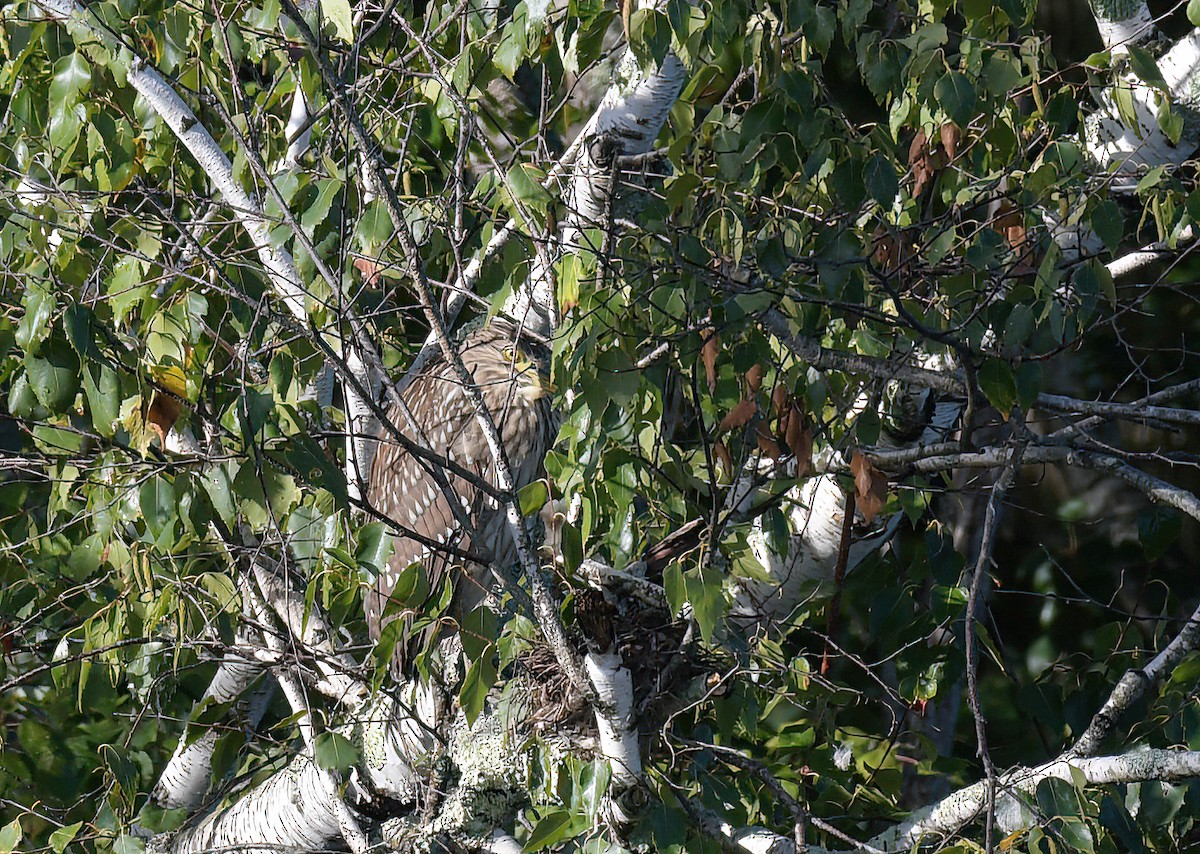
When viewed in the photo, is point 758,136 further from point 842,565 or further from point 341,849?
point 341,849

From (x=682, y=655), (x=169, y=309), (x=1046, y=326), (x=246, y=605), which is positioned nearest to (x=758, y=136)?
(x=1046, y=326)

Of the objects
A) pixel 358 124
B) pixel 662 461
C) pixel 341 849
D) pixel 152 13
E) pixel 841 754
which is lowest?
pixel 841 754

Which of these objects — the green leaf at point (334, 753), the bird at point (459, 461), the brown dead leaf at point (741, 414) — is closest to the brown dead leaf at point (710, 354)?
the brown dead leaf at point (741, 414)

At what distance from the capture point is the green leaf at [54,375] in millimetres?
1888

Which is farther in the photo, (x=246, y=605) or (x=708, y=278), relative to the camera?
(x=246, y=605)

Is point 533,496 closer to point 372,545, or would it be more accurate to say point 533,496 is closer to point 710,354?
point 372,545

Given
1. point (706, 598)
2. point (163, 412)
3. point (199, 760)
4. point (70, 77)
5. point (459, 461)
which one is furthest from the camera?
point (459, 461)

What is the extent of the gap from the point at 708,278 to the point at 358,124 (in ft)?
1.92

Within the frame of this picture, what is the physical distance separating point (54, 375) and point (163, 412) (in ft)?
0.76

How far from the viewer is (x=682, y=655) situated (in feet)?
7.51

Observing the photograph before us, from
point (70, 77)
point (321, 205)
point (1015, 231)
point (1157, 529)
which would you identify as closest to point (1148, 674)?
point (1157, 529)

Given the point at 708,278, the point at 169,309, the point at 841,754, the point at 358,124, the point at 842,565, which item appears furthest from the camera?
the point at 841,754

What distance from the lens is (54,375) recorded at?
6.20ft

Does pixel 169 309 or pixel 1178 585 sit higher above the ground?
pixel 169 309
